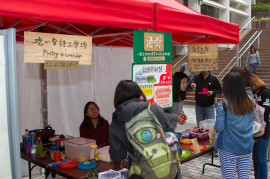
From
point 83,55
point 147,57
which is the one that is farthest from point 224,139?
point 83,55

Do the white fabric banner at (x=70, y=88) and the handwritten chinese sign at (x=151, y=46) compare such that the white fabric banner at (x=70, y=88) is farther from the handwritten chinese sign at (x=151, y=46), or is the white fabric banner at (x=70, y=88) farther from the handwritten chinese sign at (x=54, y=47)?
the handwritten chinese sign at (x=151, y=46)

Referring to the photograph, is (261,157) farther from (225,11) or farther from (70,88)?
(225,11)

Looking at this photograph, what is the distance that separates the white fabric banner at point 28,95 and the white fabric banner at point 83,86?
0.21 metres

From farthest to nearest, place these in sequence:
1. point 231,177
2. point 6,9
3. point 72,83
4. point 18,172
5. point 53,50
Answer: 1. point 72,83
2. point 231,177
3. point 53,50
4. point 6,9
5. point 18,172

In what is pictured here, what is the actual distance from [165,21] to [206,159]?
117 inches

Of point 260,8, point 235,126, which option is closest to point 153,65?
point 235,126

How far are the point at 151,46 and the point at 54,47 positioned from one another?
1.13m

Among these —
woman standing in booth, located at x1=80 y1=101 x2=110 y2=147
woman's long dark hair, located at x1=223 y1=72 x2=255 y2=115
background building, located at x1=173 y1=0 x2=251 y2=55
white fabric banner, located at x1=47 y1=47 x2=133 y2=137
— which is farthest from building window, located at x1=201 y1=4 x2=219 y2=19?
woman's long dark hair, located at x1=223 y1=72 x2=255 y2=115

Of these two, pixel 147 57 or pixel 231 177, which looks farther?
pixel 147 57

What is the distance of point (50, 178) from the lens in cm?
298

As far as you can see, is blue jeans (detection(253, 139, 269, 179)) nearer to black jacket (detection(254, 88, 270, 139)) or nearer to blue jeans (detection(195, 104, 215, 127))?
black jacket (detection(254, 88, 270, 139))

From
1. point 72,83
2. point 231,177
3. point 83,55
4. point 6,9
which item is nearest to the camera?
point 6,9

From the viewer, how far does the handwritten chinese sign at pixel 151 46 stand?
2.79 metres

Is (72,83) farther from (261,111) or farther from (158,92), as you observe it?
(261,111)
